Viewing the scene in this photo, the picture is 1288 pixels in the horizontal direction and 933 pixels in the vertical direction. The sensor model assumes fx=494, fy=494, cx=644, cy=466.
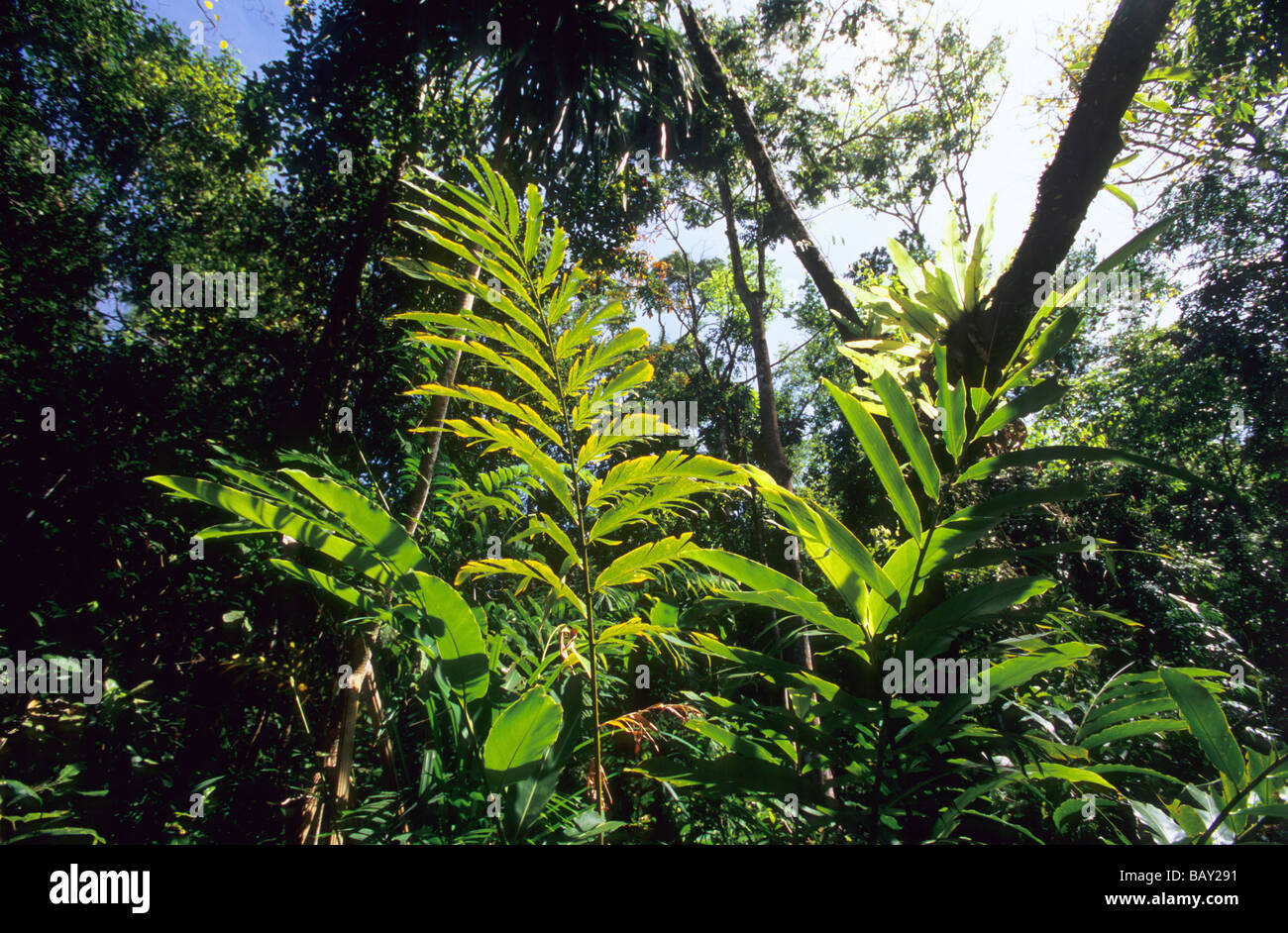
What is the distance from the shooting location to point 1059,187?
1.64m

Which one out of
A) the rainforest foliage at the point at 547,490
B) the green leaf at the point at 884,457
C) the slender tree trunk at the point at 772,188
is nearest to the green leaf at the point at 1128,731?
→ the rainforest foliage at the point at 547,490

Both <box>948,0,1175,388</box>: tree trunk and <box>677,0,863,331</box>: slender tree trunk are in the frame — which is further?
<box>677,0,863,331</box>: slender tree trunk

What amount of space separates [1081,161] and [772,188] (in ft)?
6.15

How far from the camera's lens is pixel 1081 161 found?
164cm

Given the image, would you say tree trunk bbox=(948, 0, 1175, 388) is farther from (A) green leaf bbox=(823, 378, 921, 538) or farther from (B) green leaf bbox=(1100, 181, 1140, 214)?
(A) green leaf bbox=(823, 378, 921, 538)

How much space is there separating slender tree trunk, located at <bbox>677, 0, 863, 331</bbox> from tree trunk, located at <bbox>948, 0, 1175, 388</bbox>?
1.41 ft

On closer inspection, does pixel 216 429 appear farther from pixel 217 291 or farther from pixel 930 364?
pixel 930 364

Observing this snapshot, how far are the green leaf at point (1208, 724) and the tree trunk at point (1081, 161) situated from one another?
39.6 inches

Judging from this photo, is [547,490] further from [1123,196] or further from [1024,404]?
[1123,196]

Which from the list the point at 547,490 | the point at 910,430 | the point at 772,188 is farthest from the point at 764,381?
the point at 910,430

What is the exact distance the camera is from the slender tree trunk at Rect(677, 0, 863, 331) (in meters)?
2.37

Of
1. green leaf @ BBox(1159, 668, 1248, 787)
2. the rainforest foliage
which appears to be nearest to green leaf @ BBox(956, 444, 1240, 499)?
the rainforest foliage

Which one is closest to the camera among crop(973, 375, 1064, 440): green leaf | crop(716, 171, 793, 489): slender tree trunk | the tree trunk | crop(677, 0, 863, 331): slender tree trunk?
crop(973, 375, 1064, 440): green leaf
